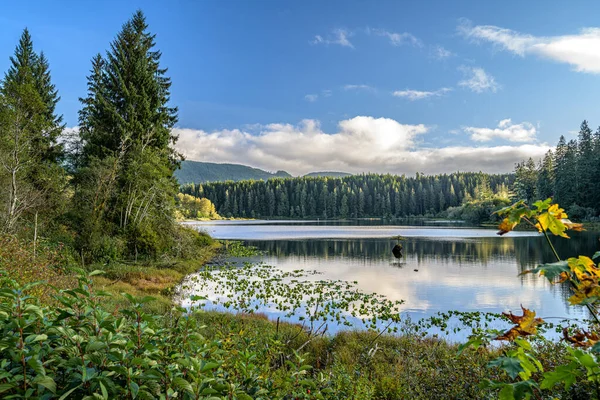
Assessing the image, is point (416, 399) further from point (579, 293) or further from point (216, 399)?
point (216, 399)

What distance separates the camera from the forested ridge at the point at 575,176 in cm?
6309

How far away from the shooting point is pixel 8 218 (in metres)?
17.0

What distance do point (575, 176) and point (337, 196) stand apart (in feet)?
352

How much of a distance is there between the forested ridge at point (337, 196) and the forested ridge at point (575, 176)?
239ft

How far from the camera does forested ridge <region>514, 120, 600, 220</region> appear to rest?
63.1 m

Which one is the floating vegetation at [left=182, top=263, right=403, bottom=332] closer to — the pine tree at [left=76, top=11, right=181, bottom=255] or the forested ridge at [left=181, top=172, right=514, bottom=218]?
the pine tree at [left=76, top=11, right=181, bottom=255]

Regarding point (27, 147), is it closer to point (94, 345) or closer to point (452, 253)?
Answer: point (94, 345)

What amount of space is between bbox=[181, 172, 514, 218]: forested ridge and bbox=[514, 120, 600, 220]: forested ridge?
72.9 meters

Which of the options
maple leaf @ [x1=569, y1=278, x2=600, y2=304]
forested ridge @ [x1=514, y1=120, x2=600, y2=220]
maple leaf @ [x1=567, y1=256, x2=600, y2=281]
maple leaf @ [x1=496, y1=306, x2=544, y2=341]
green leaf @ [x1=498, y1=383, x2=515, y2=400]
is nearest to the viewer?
green leaf @ [x1=498, y1=383, x2=515, y2=400]

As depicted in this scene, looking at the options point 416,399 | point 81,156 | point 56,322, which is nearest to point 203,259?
point 81,156

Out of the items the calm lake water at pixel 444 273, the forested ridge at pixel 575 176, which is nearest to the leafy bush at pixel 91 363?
the calm lake water at pixel 444 273

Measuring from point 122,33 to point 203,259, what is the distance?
757 inches

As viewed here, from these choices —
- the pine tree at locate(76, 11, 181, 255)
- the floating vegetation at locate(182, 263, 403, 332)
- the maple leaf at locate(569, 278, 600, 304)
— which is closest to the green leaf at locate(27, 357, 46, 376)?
the maple leaf at locate(569, 278, 600, 304)

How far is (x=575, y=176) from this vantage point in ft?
221
